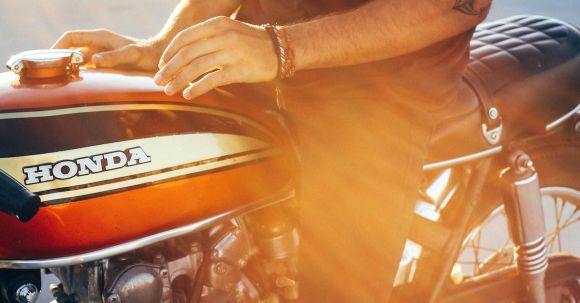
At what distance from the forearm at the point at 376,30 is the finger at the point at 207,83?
177 millimetres

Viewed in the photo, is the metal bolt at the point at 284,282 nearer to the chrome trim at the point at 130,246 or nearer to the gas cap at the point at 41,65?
the chrome trim at the point at 130,246

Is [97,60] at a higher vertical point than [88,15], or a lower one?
lower

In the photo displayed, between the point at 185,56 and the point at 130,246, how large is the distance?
0.35 meters

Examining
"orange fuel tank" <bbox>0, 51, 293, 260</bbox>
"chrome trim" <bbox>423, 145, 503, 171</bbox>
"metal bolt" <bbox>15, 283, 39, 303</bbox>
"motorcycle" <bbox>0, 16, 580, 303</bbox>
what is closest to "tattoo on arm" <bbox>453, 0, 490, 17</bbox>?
"motorcycle" <bbox>0, 16, 580, 303</bbox>

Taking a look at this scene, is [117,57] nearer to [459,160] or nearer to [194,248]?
[194,248]

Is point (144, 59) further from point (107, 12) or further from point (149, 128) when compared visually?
point (107, 12)

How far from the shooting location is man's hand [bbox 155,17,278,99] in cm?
121

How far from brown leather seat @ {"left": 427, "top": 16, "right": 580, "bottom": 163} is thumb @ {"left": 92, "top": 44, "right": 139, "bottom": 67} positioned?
706 mm

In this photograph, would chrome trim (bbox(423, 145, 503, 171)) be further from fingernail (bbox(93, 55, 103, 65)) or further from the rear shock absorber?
fingernail (bbox(93, 55, 103, 65))

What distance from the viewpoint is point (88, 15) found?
6.05 metres

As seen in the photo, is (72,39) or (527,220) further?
(527,220)

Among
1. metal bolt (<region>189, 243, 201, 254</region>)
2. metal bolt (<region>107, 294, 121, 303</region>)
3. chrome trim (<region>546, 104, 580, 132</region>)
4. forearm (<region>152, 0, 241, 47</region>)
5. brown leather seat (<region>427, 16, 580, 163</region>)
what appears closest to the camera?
metal bolt (<region>107, 294, 121, 303</region>)

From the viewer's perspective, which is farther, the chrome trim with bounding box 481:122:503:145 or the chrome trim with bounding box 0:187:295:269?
the chrome trim with bounding box 481:122:503:145

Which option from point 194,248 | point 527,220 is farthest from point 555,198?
point 194,248
